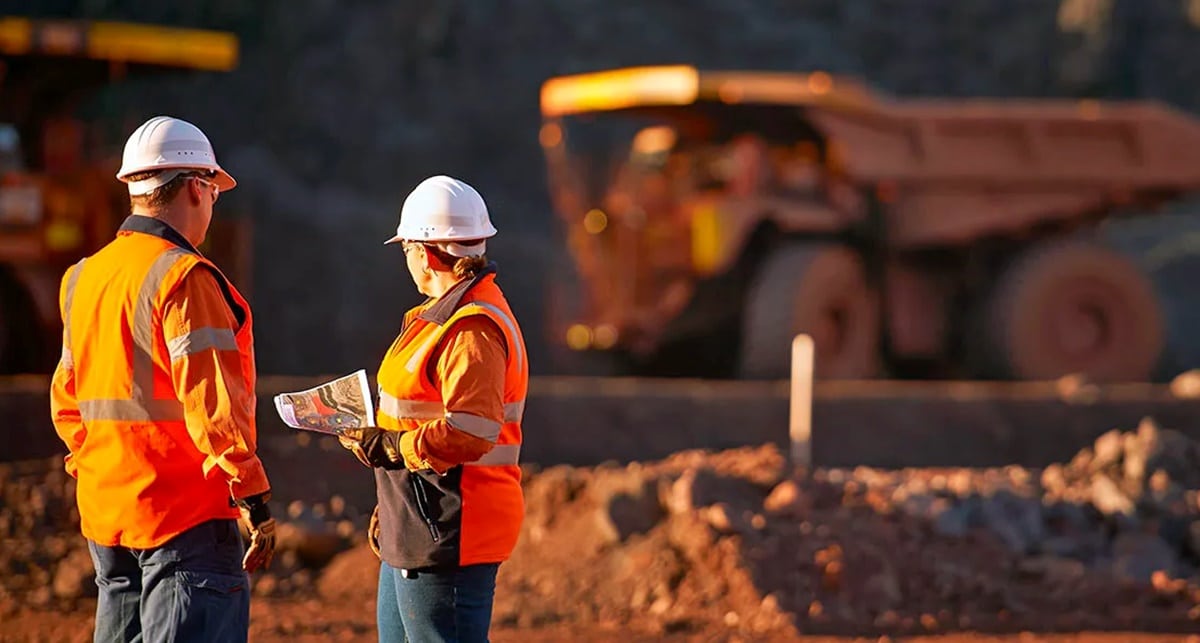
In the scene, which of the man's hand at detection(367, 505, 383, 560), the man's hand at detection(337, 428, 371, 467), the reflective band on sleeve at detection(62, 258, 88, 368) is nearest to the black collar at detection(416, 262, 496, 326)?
the man's hand at detection(337, 428, 371, 467)

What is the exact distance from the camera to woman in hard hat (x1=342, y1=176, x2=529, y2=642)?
3818mm

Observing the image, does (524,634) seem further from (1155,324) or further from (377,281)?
(377,281)

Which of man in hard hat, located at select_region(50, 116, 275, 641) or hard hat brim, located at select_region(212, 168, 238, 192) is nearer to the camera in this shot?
man in hard hat, located at select_region(50, 116, 275, 641)

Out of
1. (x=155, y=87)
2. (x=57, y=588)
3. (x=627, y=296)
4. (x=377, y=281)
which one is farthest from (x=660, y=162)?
(x=155, y=87)

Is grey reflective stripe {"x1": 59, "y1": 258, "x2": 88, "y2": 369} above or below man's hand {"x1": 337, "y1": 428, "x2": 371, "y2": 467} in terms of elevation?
above

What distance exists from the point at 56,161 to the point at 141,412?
10.6m

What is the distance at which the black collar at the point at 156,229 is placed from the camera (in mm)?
3824

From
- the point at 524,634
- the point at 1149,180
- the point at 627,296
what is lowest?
the point at 524,634

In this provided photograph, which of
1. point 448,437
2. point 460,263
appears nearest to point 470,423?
point 448,437

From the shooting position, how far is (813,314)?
46.7ft

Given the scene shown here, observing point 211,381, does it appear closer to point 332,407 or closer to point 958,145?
point 332,407

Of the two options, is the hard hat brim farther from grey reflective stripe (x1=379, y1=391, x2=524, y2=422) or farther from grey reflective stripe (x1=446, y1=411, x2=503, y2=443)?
grey reflective stripe (x1=446, y1=411, x2=503, y2=443)

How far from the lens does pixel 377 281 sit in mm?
22359

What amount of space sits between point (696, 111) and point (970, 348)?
10.7 feet
